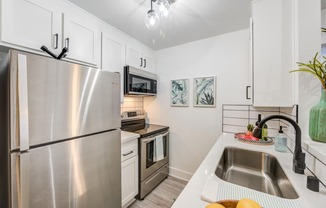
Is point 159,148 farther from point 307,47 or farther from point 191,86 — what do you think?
point 307,47

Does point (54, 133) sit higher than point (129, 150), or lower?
higher

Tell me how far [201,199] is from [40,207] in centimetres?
100

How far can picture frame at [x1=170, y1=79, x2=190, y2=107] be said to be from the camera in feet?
7.58

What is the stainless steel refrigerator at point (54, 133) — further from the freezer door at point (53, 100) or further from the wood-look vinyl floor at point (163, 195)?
the wood-look vinyl floor at point (163, 195)

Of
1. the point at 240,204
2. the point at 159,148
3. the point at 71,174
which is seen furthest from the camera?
the point at 159,148

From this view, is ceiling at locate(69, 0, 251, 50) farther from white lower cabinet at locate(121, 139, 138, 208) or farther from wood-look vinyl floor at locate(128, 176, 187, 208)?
wood-look vinyl floor at locate(128, 176, 187, 208)

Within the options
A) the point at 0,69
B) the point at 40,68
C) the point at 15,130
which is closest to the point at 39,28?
the point at 0,69

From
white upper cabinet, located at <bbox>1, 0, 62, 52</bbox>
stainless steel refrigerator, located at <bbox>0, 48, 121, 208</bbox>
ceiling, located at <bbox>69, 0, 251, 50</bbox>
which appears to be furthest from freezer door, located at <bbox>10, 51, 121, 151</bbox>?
ceiling, located at <bbox>69, 0, 251, 50</bbox>

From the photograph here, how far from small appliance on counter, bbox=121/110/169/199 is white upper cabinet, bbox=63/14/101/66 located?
1.00 metres

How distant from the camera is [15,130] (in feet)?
2.51

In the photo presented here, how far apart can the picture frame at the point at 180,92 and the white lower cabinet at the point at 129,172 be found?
988 mm

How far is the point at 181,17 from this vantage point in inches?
63.0

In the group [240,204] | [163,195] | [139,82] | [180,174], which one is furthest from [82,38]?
[180,174]

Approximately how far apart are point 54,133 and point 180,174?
202cm
